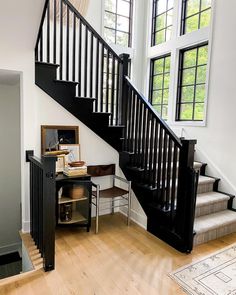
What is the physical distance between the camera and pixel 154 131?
114 inches

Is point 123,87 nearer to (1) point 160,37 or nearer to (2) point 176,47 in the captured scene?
(2) point 176,47

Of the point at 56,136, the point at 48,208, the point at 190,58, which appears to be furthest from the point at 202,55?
the point at 48,208

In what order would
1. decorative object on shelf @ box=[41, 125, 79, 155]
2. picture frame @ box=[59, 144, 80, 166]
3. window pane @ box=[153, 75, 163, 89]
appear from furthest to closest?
window pane @ box=[153, 75, 163, 89]
picture frame @ box=[59, 144, 80, 166]
decorative object on shelf @ box=[41, 125, 79, 155]

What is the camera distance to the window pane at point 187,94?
4.27 meters

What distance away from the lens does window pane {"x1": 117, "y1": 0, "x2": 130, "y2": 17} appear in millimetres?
4949

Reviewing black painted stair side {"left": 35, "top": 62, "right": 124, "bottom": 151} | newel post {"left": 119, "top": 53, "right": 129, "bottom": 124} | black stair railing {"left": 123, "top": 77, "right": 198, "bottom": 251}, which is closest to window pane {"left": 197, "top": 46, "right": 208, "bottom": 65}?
newel post {"left": 119, "top": 53, "right": 129, "bottom": 124}

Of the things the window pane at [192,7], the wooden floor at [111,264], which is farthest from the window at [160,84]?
the wooden floor at [111,264]

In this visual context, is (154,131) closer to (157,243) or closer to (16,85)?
(157,243)

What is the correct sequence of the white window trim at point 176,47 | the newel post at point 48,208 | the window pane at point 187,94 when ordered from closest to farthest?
1. the newel post at point 48,208
2. the white window trim at point 176,47
3. the window pane at point 187,94

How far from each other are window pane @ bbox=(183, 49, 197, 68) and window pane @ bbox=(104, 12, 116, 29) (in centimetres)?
163

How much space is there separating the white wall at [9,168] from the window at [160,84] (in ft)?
8.97

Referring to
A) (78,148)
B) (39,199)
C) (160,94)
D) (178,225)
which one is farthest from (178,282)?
(160,94)

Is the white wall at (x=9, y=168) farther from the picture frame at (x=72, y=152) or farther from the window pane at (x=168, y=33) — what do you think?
the window pane at (x=168, y=33)

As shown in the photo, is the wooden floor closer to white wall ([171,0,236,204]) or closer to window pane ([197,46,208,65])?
white wall ([171,0,236,204])
